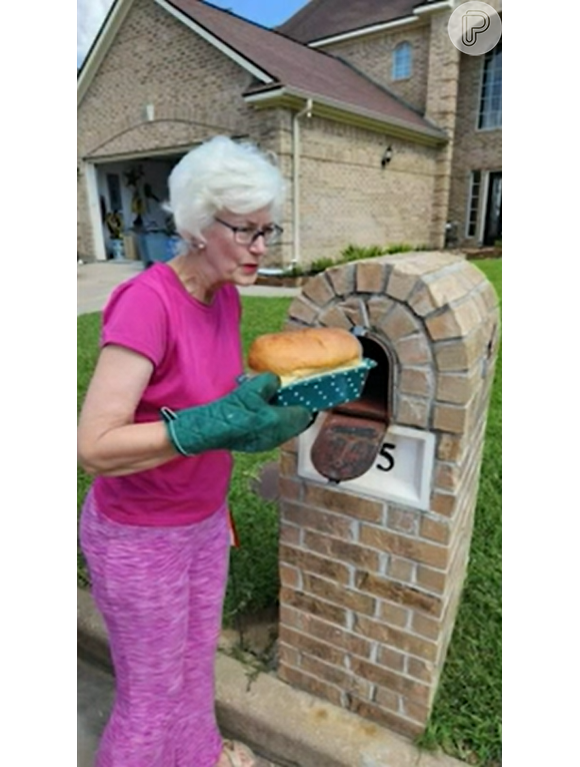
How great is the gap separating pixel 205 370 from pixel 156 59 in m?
13.5

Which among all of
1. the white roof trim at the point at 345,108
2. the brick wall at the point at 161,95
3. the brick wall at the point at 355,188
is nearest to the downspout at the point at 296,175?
the brick wall at the point at 355,188

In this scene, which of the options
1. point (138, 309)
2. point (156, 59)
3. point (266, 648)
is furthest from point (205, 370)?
point (156, 59)

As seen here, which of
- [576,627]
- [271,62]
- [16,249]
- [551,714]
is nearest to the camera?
[16,249]

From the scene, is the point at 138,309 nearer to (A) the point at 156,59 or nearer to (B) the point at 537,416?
(B) the point at 537,416

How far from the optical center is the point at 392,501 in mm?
1482

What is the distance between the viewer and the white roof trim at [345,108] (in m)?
9.88

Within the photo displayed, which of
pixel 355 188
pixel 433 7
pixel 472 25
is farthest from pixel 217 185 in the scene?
pixel 433 7

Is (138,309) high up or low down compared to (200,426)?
up

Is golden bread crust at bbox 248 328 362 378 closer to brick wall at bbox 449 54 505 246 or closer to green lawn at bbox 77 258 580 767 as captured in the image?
green lawn at bbox 77 258 580 767

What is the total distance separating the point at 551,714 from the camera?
163cm

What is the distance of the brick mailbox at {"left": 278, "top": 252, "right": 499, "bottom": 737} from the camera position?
4.38 ft

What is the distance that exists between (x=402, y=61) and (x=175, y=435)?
1813 cm

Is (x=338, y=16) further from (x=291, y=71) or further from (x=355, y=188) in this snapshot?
(x=355, y=188)
